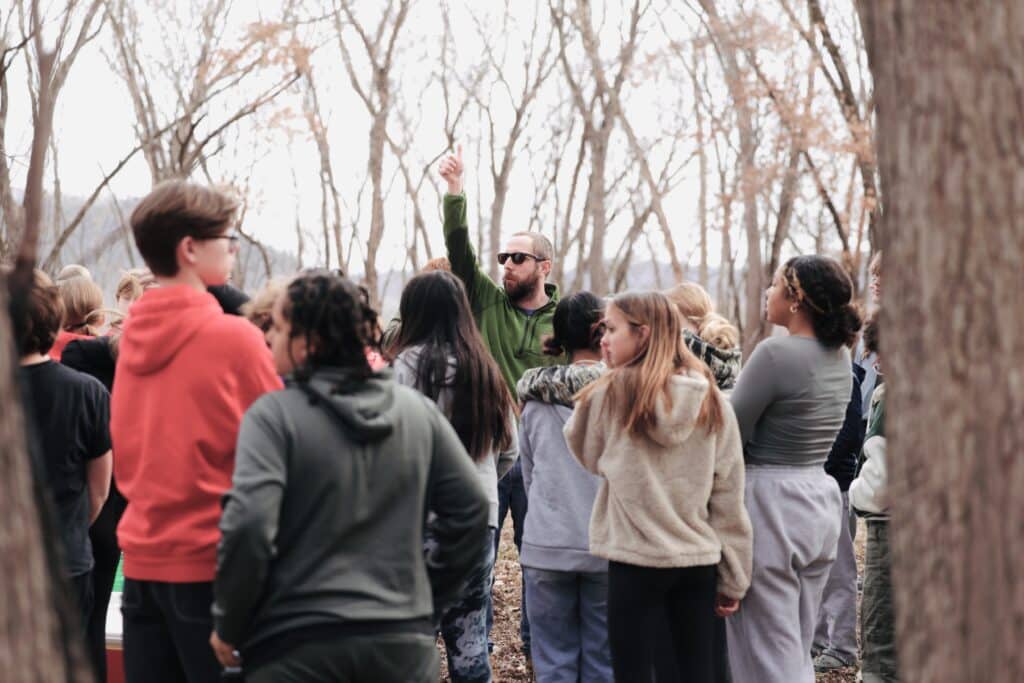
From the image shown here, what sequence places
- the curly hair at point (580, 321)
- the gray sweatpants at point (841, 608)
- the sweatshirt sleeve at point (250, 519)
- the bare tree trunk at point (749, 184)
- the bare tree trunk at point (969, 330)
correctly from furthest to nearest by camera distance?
1. the bare tree trunk at point (749, 184)
2. the gray sweatpants at point (841, 608)
3. the curly hair at point (580, 321)
4. the sweatshirt sleeve at point (250, 519)
5. the bare tree trunk at point (969, 330)

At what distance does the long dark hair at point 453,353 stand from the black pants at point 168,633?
152 centimetres

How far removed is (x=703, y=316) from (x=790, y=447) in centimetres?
138

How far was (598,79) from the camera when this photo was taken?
894 inches

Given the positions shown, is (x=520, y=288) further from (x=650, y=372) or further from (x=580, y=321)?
(x=650, y=372)

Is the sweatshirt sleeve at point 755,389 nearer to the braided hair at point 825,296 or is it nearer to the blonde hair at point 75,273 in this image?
the braided hair at point 825,296

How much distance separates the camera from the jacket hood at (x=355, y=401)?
2340 millimetres

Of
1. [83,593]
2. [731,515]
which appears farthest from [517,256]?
[83,593]

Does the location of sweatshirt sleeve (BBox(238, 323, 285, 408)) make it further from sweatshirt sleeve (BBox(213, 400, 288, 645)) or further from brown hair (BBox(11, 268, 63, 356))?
brown hair (BBox(11, 268, 63, 356))

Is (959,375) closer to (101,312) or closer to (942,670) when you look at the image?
(942,670)

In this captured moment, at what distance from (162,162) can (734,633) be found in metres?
18.8

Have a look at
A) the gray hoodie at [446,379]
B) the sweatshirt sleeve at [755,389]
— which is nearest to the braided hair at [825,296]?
the sweatshirt sleeve at [755,389]

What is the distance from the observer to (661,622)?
368cm

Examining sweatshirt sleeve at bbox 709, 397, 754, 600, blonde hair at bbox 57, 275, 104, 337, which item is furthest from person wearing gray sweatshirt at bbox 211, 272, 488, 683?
blonde hair at bbox 57, 275, 104, 337

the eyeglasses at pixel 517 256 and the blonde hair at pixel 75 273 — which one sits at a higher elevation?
the eyeglasses at pixel 517 256
